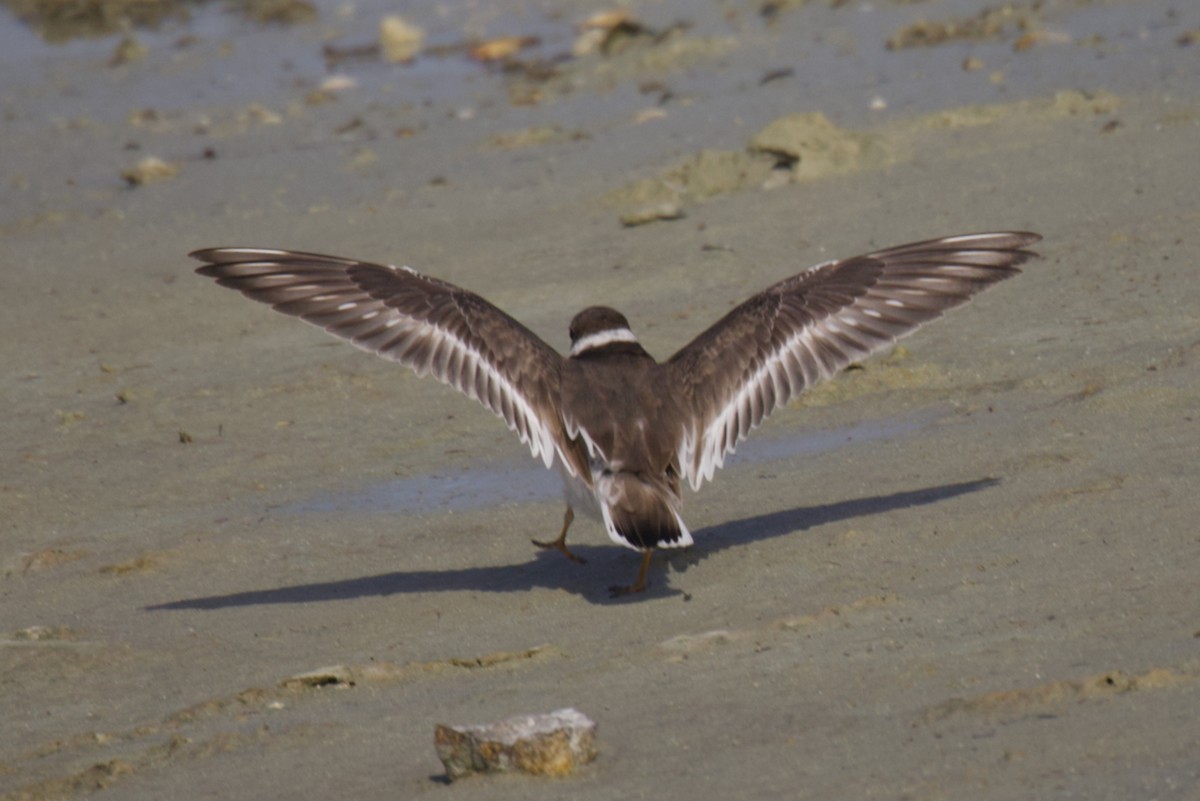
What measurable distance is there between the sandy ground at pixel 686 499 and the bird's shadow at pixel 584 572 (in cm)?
2

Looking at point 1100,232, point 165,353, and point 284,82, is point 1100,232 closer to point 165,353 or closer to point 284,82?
point 165,353

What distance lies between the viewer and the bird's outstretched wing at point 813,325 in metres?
5.75

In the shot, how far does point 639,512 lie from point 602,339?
102cm

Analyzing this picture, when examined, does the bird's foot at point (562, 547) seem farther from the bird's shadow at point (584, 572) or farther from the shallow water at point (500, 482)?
the shallow water at point (500, 482)

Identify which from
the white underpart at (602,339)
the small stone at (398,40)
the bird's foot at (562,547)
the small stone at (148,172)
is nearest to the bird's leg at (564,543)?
the bird's foot at (562,547)

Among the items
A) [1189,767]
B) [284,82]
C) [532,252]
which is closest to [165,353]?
[532,252]

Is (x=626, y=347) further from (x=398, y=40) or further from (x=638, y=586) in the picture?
(x=398, y=40)

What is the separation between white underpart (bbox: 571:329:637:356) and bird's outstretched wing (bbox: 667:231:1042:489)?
0.23 m

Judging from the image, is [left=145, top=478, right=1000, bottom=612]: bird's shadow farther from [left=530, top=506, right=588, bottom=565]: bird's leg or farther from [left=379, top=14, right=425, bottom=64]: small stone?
[left=379, top=14, right=425, bottom=64]: small stone

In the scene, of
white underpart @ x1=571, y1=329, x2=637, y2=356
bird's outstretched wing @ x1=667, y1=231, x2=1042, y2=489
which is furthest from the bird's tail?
white underpart @ x1=571, y1=329, x2=637, y2=356

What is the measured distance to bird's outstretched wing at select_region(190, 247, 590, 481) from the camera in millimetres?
5727

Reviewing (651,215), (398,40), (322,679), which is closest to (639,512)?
(322,679)

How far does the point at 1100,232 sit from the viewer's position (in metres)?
8.46

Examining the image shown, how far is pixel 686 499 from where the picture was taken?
6.34 m
